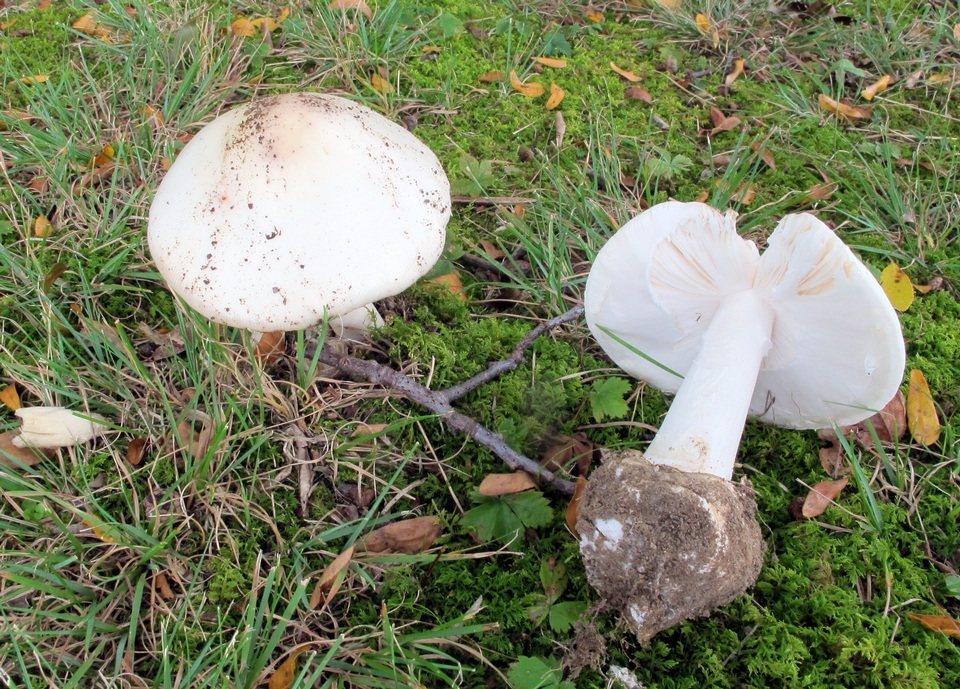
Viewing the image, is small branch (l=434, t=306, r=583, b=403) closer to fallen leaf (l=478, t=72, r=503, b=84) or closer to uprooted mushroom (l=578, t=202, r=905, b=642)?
uprooted mushroom (l=578, t=202, r=905, b=642)

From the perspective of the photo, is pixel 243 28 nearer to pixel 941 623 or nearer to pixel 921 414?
pixel 921 414

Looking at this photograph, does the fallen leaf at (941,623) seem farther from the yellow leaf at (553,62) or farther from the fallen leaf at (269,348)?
the yellow leaf at (553,62)

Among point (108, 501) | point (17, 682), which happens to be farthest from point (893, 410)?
point (17, 682)

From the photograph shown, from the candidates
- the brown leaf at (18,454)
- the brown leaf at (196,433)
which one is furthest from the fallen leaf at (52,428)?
the brown leaf at (196,433)

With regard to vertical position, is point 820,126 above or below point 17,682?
above

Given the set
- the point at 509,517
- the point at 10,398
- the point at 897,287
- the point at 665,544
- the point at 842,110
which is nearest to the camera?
the point at 665,544

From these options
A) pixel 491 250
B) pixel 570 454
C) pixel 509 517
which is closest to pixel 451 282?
pixel 491 250

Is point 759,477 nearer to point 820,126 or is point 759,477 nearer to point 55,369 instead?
point 820,126
